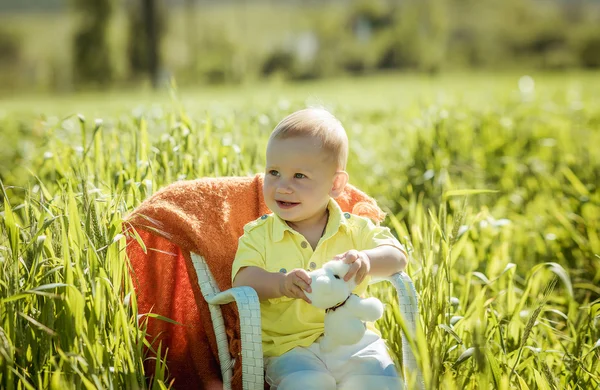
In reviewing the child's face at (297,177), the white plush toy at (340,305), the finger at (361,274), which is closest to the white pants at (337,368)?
the white plush toy at (340,305)

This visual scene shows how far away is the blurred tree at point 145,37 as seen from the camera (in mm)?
34688

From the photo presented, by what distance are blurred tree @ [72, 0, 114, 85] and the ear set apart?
122ft

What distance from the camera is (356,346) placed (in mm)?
2316

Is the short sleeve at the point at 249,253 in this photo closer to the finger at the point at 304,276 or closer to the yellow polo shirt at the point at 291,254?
the yellow polo shirt at the point at 291,254

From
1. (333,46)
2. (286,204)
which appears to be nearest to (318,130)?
(286,204)

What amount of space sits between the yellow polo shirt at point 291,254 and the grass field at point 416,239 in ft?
1.01

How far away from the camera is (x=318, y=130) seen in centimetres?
244

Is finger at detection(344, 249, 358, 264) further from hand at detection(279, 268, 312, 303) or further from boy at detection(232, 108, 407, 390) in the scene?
hand at detection(279, 268, 312, 303)

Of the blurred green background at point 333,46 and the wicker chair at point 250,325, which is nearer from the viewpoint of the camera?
the wicker chair at point 250,325

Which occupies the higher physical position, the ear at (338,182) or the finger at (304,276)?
the ear at (338,182)

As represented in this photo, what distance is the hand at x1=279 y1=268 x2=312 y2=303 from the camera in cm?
216

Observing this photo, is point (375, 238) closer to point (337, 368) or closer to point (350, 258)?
point (350, 258)

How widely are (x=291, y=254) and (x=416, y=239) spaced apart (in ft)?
3.00

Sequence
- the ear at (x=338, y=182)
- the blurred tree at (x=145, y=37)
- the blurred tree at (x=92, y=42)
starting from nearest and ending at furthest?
the ear at (x=338, y=182), the blurred tree at (x=145, y=37), the blurred tree at (x=92, y=42)
